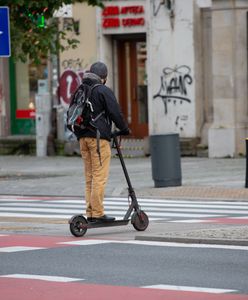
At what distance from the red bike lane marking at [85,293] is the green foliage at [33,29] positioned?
47.7ft

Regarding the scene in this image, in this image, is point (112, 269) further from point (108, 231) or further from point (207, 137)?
point (207, 137)

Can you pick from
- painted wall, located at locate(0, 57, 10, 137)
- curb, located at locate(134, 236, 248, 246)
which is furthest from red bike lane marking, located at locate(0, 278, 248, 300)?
painted wall, located at locate(0, 57, 10, 137)

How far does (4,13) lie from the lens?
62.6 feet

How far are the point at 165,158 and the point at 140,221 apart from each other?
26.0ft

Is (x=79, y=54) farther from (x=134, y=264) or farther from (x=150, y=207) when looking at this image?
(x=134, y=264)

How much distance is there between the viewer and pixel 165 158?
2236 cm

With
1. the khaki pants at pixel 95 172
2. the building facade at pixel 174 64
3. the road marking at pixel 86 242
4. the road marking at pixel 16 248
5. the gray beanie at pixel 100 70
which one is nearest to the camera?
the road marking at pixel 16 248

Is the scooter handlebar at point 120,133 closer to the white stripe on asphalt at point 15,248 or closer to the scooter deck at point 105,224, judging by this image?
the scooter deck at point 105,224

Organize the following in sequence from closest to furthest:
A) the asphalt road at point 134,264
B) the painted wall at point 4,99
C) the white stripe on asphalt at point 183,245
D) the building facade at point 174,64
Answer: the asphalt road at point 134,264 → the white stripe on asphalt at point 183,245 → the building facade at point 174,64 → the painted wall at point 4,99

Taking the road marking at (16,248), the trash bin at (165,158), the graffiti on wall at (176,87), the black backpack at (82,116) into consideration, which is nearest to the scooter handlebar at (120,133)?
the black backpack at (82,116)

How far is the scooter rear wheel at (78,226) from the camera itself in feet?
45.9

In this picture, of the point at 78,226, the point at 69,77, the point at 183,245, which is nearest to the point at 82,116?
the point at 78,226

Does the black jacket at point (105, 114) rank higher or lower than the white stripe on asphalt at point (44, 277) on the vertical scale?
higher

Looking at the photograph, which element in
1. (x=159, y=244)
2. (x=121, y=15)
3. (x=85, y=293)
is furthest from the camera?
(x=121, y=15)
